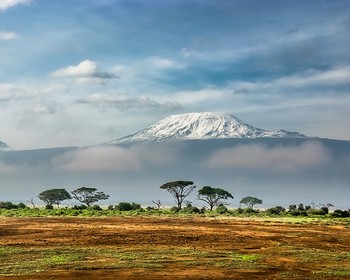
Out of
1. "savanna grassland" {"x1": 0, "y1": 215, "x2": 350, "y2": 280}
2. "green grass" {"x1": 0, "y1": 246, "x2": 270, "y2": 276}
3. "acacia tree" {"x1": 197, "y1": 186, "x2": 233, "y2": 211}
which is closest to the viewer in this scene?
"savanna grassland" {"x1": 0, "y1": 215, "x2": 350, "y2": 280}

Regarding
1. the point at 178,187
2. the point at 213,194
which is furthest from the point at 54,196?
the point at 213,194

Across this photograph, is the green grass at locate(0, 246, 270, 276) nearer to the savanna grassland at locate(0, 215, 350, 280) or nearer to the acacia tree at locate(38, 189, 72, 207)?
the savanna grassland at locate(0, 215, 350, 280)

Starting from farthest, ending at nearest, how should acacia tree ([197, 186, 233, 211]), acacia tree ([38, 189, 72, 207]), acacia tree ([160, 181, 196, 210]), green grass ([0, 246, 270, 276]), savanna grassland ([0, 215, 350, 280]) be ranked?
acacia tree ([38, 189, 72, 207])
acacia tree ([197, 186, 233, 211])
acacia tree ([160, 181, 196, 210])
green grass ([0, 246, 270, 276])
savanna grassland ([0, 215, 350, 280])

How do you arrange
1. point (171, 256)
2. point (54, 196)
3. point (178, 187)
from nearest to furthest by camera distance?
point (171, 256)
point (178, 187)
point (54, 196)

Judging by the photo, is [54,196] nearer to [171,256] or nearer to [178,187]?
[178,187]

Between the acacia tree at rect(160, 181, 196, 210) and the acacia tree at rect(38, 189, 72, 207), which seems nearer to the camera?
the acacia tree at rect(160, 181, 196, 210)

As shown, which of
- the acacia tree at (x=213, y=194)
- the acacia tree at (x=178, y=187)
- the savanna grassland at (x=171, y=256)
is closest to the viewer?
the savanna grassland at (x=171, y=256)

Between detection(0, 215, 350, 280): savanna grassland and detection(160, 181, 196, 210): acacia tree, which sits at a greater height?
detection(160, 181, 196, 210): acacia tree

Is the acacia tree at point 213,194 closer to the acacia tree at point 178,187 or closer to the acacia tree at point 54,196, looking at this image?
the acacia tree at point 178,187

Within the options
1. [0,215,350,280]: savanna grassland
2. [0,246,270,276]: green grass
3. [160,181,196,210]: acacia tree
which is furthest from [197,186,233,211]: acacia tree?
[0,246,270,276]: green grass

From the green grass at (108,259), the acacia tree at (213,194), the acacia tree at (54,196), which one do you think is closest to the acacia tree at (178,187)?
the acacia tree at (213,194)

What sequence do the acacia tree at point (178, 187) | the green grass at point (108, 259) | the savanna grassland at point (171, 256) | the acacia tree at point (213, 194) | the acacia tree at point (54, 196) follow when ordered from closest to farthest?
1. the savanna grassland at point (171, 256)
2. the green grass at point (108, 259)
3. the acacia tree at point (178, 187)
4. the acacia tree at point (213, 194)
5. the acacia tree at point (54, 196)

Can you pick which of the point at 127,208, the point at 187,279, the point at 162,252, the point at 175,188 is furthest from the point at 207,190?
the point at 187,279

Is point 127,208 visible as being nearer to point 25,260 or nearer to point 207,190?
point 207,190
